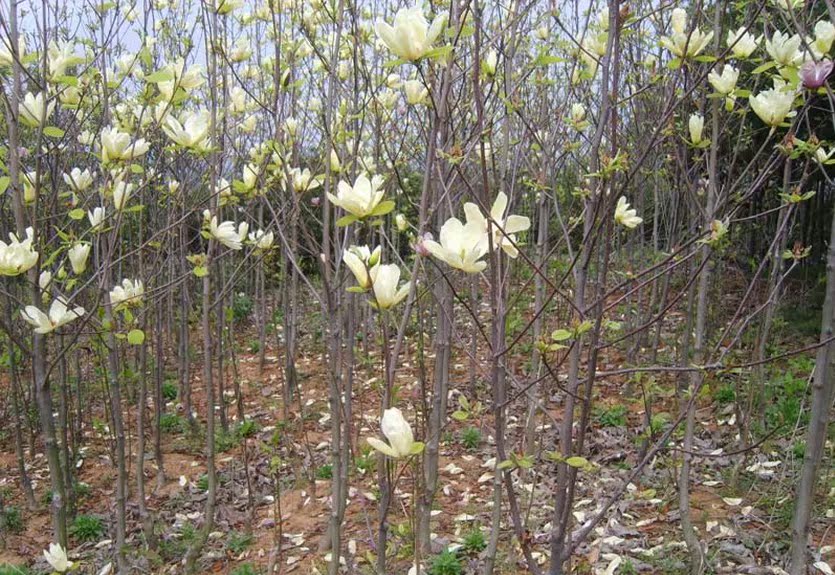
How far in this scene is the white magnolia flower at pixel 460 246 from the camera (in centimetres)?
114

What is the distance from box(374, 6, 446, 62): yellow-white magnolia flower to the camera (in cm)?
118

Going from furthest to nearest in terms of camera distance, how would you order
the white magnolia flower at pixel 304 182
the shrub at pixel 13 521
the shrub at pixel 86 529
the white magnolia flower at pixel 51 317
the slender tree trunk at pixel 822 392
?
the shrub at pixel 13 521
the shrub at pixel 86 529
the white magnolia flower at pixel 304 182
the slender tree trunk at pixel 822 392
the white magnolia flower at pixel 51 317

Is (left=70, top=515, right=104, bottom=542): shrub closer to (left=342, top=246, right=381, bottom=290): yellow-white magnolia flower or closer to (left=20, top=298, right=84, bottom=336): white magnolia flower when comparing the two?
(left=20, top=298, right=84, bottom=336): white magnolia flower

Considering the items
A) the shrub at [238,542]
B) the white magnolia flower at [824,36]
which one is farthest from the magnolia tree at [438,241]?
the shrub at [238,542]

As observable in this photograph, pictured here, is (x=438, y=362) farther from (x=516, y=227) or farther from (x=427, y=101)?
(x=516, y=227)

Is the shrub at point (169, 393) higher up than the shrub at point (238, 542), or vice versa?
the shrub at point (169, 393)

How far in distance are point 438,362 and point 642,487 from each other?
4.99 feet

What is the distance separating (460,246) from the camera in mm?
1155

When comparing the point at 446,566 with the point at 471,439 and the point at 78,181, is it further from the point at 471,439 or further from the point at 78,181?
the point at 78,181

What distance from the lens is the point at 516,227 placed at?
49.1 inches

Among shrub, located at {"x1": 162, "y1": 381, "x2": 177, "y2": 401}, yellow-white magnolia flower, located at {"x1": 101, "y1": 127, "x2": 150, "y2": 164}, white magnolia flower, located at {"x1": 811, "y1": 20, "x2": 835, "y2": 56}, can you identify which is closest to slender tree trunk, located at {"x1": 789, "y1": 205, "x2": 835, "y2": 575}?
white magnolia flower, located at {"x1": 811, "y1": 20, "x2": 835, "y2": 56}

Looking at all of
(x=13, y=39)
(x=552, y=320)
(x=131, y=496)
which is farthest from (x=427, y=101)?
(x=552, y=320)

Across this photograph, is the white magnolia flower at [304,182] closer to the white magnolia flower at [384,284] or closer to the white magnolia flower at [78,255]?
the white magnolia flower at [78,255]

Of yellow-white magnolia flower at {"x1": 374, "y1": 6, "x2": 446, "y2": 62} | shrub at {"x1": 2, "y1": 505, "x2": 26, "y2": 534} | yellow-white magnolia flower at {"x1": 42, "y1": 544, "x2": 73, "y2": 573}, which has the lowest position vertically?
yellow-white magnolia flower at {"x1": 42, "y1": 544, "x2": 73, "y2": 573}
